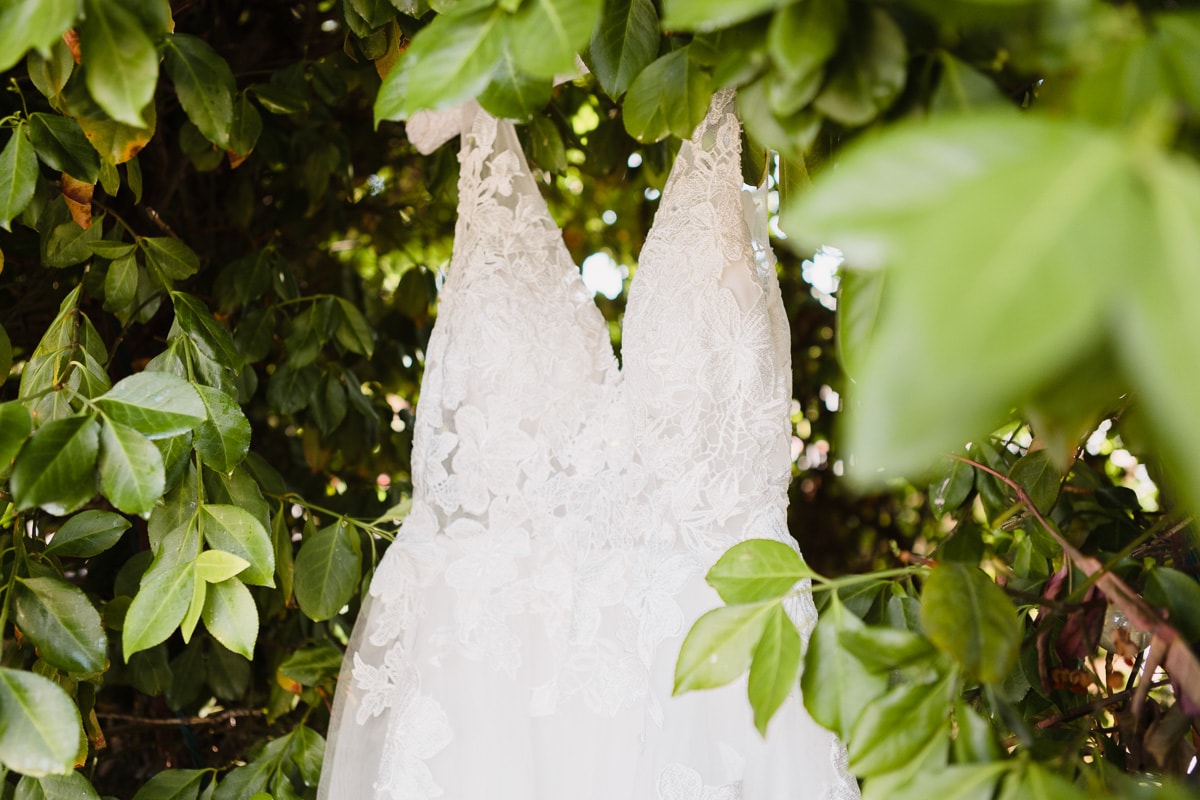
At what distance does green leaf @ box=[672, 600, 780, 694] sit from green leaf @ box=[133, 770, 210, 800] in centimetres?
57

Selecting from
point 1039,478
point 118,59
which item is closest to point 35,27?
point 118,59

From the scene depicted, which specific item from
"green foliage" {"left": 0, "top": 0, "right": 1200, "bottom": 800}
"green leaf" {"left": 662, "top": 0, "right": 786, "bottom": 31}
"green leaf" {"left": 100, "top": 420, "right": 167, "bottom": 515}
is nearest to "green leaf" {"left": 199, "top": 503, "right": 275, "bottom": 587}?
"green foliage" {"left": 0, "top": 0, "right": 1200, "bottom": 800}

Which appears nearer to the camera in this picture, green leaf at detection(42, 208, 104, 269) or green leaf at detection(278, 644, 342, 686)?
green leaf at detection(42, 208, 104, 269)

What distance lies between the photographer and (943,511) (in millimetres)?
870

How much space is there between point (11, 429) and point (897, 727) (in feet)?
1.66

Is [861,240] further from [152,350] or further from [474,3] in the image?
[152,350]

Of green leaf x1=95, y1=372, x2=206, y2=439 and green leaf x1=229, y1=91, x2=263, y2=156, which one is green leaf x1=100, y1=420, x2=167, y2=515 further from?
green leaf x1=229, y1=91, x2=263, y2=156

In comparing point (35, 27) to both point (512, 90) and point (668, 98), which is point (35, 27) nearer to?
point (512, 90)

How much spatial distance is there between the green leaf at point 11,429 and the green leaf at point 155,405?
0.17 ft

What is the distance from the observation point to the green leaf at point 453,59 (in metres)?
0.41

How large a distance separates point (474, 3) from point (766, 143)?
0.17 meters

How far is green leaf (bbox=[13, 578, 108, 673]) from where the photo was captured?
1.94 ft

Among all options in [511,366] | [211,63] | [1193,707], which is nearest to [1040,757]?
[1193,707]

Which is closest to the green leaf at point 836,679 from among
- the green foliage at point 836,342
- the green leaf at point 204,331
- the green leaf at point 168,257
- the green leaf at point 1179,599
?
the green foliage at point 836,342
